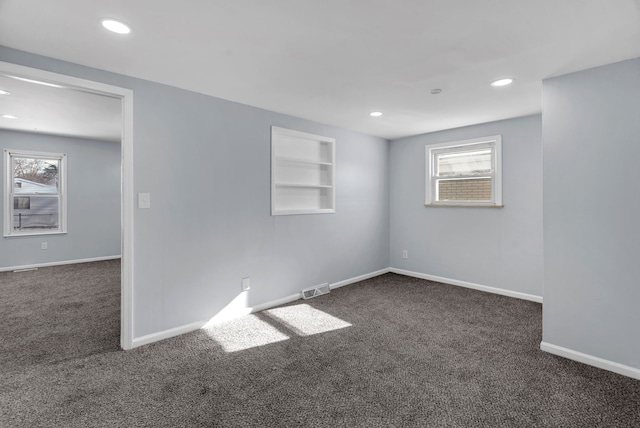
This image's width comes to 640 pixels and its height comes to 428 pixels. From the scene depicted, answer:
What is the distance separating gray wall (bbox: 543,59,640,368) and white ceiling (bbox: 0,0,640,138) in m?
0.26

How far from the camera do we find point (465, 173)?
4594mm

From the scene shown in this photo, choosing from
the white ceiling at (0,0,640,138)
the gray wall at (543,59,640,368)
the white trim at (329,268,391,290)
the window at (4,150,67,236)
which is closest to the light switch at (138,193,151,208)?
the white ceiling at (0,0,640,138)

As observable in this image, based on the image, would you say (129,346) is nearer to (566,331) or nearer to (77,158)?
(566,331)

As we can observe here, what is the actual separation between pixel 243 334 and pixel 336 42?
8.47 feet

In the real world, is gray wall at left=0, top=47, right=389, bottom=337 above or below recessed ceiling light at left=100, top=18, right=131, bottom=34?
below

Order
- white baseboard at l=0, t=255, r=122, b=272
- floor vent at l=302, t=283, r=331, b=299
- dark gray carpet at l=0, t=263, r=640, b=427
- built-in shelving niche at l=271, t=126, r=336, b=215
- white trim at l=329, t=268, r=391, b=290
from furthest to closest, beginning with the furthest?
white baseboard at l=0, t=255, r=122, b=272
white trim at l=329, t=268, r=391, b=290
floor vent at l=302, t=283, r=331, b=299
built-in shelving niche at l=271, t=126, r=336, b=215
dark gray carpet at l=0, t=263, r=640, b=427

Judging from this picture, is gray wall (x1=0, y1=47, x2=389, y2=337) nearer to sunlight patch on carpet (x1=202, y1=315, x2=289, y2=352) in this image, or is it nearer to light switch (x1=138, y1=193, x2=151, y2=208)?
light switch (x1=138, y1=193, x2=151, y2=208)

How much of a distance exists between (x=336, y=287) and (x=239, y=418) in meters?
2.80

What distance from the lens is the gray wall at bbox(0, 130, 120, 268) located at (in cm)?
554

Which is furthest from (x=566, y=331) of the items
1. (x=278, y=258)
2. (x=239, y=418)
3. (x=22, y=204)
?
(x=22, y=204)

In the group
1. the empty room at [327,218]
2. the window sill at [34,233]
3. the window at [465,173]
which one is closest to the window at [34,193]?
the window sill at [34,233]

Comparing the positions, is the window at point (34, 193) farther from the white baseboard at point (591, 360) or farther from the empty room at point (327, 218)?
the white baseboard at point (591, 360)

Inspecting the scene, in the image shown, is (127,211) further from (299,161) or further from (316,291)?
(316,291)

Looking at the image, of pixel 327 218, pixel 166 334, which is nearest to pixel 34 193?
pixel 166 334
